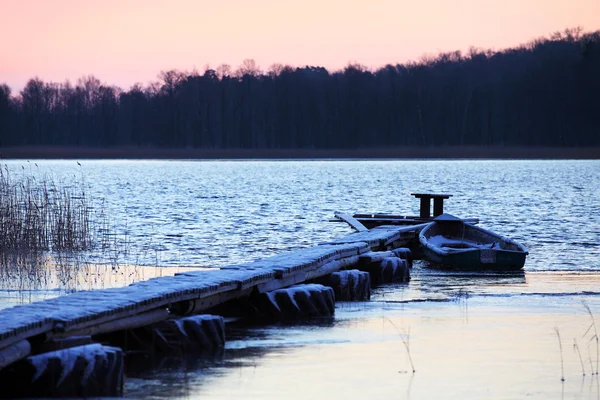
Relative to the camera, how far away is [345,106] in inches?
4717

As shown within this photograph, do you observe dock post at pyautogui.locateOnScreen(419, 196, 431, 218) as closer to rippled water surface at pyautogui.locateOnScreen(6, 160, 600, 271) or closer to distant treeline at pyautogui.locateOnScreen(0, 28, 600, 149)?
rippled water surface at pyautogui.locateOnScreen(6, 160, 600, 271)

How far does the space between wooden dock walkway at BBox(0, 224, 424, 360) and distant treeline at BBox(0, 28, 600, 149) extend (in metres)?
100

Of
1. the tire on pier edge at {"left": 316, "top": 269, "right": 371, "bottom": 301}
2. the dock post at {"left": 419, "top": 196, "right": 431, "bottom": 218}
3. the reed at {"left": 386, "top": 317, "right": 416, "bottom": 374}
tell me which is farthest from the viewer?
the dock post at {"left": 419, "top": 196, "right": 431, "bottom": 218}

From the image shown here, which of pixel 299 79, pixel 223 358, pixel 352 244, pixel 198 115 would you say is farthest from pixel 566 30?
pixel 223 358

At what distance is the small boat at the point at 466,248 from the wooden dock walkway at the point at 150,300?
3.73m

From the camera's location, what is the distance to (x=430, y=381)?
9117 mm

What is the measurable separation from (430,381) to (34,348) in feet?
11.8

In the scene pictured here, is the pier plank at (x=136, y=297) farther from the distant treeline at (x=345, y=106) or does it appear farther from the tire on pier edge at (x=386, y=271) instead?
the distant treeline at (x=345, y=106)

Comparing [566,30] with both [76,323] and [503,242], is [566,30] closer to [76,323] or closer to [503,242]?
[503,242]

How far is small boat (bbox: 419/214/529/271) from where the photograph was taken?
19.2m

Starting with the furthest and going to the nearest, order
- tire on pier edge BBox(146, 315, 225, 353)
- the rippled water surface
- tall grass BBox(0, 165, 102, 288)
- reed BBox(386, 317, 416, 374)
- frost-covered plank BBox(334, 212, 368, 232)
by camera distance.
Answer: frost-covered plank BBox(334, 212, 368, 232), the rippled water surface, tall grass BBox(0, 165, 102, 288), tire on pier edge BBox(146, 315, 225, 353), reed BBox(386, 317, 416, 374)

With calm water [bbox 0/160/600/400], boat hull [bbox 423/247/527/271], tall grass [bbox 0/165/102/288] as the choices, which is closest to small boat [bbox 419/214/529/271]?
boat hull [bbox 423/247/527/271]

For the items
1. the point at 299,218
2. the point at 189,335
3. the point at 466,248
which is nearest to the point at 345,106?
the point at 299,218

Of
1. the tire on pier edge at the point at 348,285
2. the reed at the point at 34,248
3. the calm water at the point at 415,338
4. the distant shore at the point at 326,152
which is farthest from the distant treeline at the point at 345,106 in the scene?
the tire on pier edge at the point at 348,285
